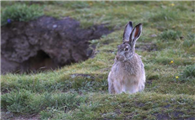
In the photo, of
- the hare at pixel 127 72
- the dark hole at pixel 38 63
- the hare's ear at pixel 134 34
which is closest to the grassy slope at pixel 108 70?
the hare at pixel 127 72

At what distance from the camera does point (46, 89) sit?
20.8 feet

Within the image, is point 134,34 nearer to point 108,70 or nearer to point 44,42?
point 108,70

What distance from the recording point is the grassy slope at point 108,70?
4.82 metres

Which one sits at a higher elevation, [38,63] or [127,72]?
[127,72]

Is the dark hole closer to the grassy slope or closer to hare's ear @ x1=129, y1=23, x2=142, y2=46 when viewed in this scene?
the grassy slope

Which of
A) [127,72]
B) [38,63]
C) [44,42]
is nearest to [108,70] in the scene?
[127,72]

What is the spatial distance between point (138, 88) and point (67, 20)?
4.73 meters

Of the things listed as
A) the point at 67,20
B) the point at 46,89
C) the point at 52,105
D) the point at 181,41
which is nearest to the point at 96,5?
the point at 67,20

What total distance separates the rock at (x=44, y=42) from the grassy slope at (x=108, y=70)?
0.32 m

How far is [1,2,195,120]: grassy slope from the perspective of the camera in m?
4.82

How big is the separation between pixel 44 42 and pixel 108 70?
3.76 m

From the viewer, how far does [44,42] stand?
33.6ft

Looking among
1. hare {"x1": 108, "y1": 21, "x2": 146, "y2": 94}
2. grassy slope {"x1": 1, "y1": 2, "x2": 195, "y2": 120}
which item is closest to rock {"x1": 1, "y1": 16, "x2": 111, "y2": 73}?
grassy slope {"x1": 1, "y1": 2, "x2": 195, "y2": 120}

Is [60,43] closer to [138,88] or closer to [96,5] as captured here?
[96,5]
